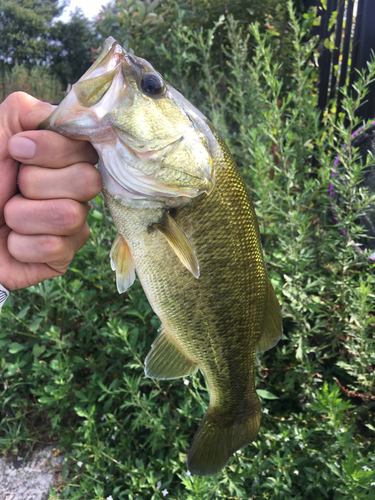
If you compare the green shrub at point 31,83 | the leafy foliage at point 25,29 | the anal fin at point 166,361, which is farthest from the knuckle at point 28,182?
the leafy foliage at point 25,29

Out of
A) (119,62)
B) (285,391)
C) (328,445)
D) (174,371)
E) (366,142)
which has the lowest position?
(285,391)

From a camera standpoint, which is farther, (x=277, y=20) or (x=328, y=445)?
(x=277, y=20)

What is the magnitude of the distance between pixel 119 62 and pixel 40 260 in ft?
2.03

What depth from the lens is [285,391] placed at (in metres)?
2.04

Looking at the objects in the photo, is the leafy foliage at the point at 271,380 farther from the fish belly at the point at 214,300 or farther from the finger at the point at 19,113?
the finger at the point at 19,113

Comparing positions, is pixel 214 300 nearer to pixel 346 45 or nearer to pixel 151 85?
pixel 151 85

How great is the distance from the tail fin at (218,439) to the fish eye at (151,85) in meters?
1.08

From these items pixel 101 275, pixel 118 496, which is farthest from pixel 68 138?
pixel 118 496

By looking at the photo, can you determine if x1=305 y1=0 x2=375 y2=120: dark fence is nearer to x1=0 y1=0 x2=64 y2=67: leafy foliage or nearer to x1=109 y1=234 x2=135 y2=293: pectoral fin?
x1=109 y1=234 x2=135 y2=293: pectoral fin

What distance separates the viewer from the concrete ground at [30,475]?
2.21 metres

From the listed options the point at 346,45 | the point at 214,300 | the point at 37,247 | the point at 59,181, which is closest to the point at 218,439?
the point at 214,300

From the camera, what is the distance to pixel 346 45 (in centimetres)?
269

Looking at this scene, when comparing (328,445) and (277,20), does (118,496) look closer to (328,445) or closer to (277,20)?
(328,445)

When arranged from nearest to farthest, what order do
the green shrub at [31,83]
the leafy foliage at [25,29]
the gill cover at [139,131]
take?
the gill cover at [139,131], the green shrub at [31,83], the leafy foliage at [25,29]
